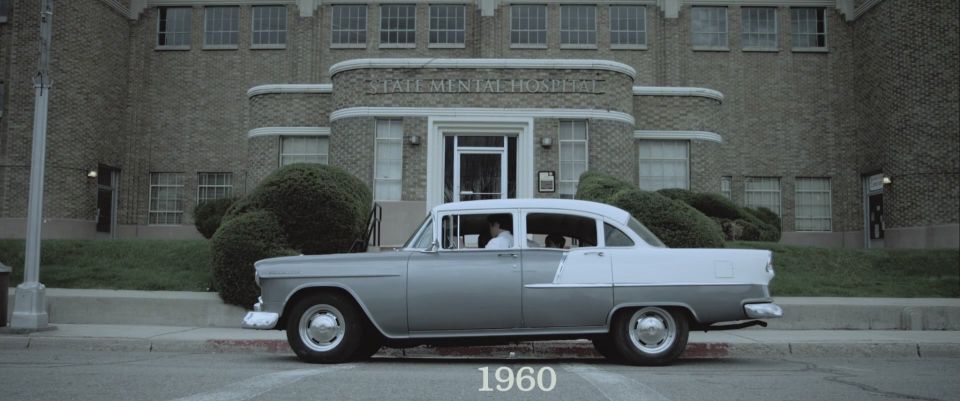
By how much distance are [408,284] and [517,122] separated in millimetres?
11116

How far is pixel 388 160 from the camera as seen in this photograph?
752 inches

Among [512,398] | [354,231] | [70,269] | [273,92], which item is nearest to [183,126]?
[273,92]

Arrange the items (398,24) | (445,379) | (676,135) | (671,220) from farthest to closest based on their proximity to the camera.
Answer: (398,24), (676,135), (671,220), (445,379)

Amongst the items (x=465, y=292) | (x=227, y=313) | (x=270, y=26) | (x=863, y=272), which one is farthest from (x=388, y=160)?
(x=270, y=26)

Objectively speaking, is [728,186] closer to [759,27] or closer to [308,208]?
[759,27]

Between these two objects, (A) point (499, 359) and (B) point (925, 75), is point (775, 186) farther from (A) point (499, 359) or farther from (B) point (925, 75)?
(A) point (499, 359)

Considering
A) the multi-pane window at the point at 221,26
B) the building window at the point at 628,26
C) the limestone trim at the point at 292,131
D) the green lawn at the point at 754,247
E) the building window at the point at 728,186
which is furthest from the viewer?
the multi-pane window at the point at 221,26

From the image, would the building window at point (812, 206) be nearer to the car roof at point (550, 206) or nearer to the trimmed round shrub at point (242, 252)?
the trimmed round shrub at point (242, 252)

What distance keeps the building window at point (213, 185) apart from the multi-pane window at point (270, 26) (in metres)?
4.70

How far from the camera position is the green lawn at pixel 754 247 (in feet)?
46.8

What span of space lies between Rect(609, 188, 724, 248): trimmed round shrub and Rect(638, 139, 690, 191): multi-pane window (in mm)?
6998

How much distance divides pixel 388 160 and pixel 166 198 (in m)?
12.7

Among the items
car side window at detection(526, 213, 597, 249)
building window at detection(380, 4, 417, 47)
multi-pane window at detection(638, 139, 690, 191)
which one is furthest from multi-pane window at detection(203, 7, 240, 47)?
car side window at detection(526, 213, 597, 249)

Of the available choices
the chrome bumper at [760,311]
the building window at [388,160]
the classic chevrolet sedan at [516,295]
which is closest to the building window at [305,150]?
the building window at [388,160]
